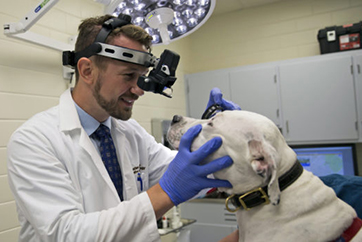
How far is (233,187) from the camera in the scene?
39.2 inches

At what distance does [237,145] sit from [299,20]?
302 cm

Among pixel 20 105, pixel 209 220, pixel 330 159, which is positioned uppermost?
pixel 20 105

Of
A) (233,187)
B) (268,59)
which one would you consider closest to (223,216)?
(268,59)

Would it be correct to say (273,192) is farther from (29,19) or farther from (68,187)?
(29,19)

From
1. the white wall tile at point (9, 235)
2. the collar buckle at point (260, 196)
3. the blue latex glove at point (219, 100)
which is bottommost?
the white wall tile at point (9, 235)

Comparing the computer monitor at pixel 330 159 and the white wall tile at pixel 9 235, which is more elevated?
the white wall tile at pixel 9 235

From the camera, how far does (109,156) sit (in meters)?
1.39

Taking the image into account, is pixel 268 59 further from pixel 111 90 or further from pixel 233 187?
pixel 233 187

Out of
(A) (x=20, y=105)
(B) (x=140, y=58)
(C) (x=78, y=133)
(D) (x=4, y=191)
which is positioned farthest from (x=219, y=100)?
(D) (x=4, y=191)

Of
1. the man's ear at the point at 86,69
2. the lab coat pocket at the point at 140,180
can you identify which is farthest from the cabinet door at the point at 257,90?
the man's ear at the point at 86,69

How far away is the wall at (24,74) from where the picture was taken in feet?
5.56

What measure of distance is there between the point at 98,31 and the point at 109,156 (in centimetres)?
56

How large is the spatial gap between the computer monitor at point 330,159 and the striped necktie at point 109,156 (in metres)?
2.31

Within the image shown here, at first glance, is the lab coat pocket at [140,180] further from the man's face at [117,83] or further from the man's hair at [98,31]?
the man's hair at [98,31]
